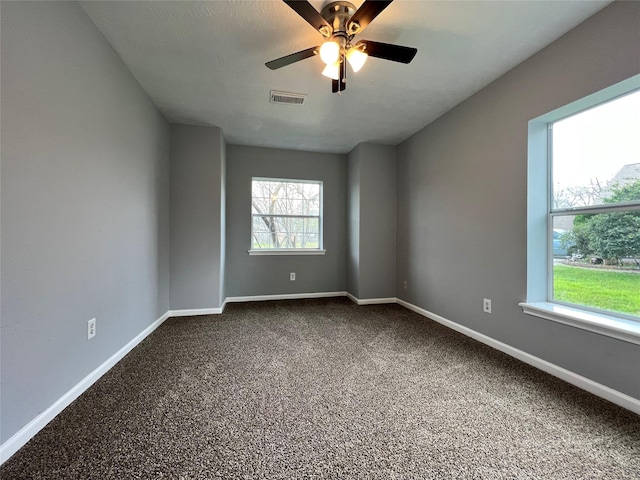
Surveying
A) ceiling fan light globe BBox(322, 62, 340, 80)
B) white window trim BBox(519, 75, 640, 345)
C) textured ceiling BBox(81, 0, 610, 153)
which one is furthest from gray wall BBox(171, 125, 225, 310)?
white window trim BBox(519, 75, 640, 345)

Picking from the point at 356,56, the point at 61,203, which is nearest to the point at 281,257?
the point at 61,203

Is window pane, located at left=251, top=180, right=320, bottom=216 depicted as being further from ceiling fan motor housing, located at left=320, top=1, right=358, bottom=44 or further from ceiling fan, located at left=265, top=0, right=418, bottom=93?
ceiling fan motor housing, located at left=320, top=1, right=358, bottom=44

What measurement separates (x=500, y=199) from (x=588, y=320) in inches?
42.9

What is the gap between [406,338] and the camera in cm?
259

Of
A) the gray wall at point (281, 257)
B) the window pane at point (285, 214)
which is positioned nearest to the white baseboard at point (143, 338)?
the gray wall at point (281, 257)

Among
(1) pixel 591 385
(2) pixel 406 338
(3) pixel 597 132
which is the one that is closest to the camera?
(1) pixel 591 385

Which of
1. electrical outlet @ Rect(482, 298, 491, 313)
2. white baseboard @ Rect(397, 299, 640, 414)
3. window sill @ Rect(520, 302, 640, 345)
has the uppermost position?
window sill @ Rect(520, 302, 640, 345)

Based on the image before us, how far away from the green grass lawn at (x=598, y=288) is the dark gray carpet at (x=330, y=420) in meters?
0.61

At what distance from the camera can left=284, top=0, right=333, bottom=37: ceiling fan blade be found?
136 cm

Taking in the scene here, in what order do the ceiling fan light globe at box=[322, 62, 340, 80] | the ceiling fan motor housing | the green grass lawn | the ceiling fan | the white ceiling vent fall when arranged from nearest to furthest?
the ceiling fan → the ceiling fan motor housing → the green grass lawn → the ceiling fan light globe at box=[322, 62, 340, 80] → the white ceiling vent

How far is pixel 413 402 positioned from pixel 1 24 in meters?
2.72

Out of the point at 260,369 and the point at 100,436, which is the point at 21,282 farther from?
the point at 260,369

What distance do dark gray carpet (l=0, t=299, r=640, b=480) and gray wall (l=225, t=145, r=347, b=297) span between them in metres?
1.79

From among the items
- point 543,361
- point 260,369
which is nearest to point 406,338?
point 543,361
